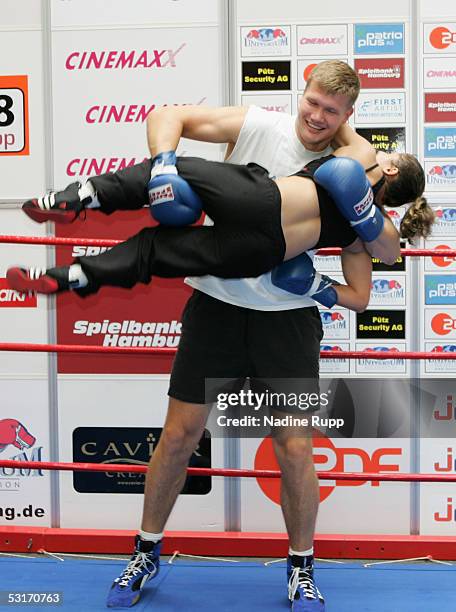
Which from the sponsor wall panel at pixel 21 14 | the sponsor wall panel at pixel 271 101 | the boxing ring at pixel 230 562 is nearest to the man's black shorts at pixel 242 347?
the boxing ring at pixel 230 562

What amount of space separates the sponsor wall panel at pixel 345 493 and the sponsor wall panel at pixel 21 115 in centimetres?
132

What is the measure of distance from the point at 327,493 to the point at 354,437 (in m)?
0.24

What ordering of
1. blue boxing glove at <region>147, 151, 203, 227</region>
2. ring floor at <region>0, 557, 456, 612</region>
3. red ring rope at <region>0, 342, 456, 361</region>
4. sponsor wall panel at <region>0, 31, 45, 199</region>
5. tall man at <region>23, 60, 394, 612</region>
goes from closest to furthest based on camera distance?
blue boxing glove at <region>147, 151, 203, 227</region>, tall man at <region>23, 60, 394, 612</region>, ring floor at <region>0, 557, 456, 612</region>, red ring rope at <region>0, 342, 456, 361</region>, sponsor wall panel at <region>0, 31, 45, 199</region>

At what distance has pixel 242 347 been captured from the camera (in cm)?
211

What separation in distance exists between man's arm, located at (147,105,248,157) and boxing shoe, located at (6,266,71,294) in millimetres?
390

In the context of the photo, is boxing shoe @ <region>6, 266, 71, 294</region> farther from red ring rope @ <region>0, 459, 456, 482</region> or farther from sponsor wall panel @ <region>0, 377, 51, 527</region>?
sponsor wall panel @ <region>0, 377, 51, 527</region>

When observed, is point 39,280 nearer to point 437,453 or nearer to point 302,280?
point 302,280

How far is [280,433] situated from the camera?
2.11 m

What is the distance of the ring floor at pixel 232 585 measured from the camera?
2176mm

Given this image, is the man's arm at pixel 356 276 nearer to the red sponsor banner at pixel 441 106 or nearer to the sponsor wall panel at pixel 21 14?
the red sponsor banner at pixel 441 106

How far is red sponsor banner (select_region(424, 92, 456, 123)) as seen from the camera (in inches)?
105

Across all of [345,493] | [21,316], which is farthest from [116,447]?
[345,493]

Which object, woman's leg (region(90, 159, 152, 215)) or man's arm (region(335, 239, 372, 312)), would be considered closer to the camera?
woman's leg (region(90, 159, 152, 215))

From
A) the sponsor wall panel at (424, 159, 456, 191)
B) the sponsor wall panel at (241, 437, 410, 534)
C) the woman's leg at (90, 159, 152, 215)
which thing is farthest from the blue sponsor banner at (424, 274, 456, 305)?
the woman's leg at (90, 159, 152, 215)
